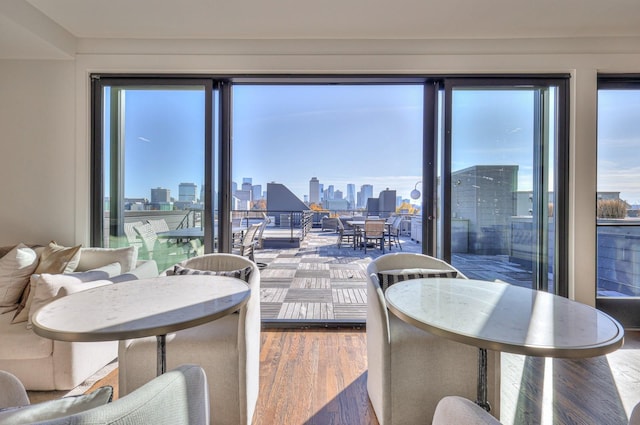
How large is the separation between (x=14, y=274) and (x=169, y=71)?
190cm

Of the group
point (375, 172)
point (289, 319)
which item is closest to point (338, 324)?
point (289, 319)

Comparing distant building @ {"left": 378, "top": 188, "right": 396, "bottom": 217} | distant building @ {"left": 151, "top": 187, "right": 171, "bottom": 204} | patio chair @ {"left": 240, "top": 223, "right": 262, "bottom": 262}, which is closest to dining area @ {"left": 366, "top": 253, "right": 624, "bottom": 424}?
distant building @ {"left": 151, "top": 187, "right": 171, "bottom": 204}

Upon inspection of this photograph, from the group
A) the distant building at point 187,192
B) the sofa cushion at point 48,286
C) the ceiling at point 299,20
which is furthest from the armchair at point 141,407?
the ceiling at point 299,20

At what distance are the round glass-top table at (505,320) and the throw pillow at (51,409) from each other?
0.95 metres

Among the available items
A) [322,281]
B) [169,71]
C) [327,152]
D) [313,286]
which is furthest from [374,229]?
[169,71]

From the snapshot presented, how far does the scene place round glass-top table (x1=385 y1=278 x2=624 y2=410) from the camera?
87 centimetres

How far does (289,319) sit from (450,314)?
72.1 inches

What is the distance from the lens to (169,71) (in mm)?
2480

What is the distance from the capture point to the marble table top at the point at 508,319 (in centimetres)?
87

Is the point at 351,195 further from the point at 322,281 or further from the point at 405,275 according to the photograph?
the point at 405,275

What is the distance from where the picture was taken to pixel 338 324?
2.54 meters

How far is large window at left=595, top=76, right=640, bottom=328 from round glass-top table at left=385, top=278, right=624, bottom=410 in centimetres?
208

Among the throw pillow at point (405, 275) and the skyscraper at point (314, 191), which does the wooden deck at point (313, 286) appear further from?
the skyscraper at point (314, 191)

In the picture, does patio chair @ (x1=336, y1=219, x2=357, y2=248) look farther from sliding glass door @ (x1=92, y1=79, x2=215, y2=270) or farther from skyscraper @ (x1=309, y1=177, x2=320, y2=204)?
sliding glass door @ (x1=92, y1=79, x2=215, y2=270)
